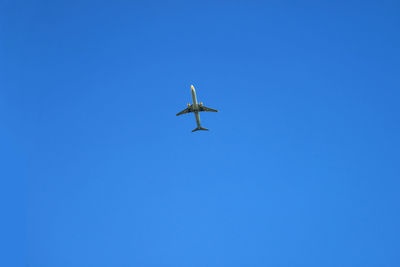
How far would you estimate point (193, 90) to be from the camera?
137625 mm

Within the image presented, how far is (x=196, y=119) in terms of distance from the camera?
146 m

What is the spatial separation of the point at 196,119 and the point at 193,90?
11069mm
